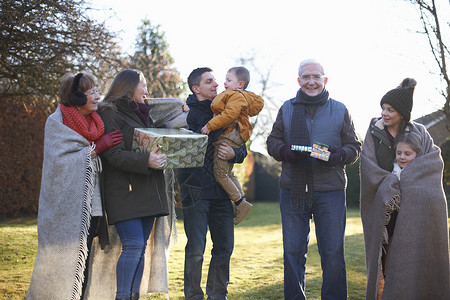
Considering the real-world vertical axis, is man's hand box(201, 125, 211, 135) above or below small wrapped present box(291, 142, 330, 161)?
above

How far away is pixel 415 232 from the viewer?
3990mm

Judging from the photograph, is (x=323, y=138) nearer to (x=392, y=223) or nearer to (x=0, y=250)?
(x=392, y=223)

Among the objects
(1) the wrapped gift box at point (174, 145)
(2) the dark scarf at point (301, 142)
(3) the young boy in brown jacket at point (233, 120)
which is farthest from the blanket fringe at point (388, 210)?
(1) the wrapped gift box at point (174, 145)

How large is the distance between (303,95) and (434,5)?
611 cm

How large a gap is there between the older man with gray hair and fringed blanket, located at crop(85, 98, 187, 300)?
3.17 feet

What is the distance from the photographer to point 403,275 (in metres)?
3.99

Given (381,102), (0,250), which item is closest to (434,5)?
(381,102)

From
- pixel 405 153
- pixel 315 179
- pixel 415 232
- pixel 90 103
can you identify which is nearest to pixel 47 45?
pixel 90 103

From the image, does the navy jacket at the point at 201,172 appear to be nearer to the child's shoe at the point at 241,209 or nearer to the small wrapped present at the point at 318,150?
the child's shoe at the point at 241,209

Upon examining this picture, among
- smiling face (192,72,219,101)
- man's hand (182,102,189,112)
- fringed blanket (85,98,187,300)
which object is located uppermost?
smiling face (192,72,219,101)

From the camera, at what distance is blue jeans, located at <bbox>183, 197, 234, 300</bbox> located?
430cm

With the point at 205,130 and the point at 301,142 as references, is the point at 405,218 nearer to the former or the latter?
the point at 301,142

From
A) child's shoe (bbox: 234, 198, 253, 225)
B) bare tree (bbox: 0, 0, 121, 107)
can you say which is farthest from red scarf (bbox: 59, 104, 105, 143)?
bare tree (bbox: 0, 0, 121, 107)

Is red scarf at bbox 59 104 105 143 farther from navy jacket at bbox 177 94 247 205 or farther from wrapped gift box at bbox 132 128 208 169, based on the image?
navy jacket at bbox 177 94 247 205
